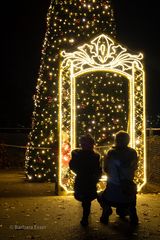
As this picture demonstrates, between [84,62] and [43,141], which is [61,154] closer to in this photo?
[84,62]

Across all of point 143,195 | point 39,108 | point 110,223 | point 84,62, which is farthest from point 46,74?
point 110,223

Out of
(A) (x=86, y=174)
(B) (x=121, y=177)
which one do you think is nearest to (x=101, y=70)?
(A) (x=86, y=174)

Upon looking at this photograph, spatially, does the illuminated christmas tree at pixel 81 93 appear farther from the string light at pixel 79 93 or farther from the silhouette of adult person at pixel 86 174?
the silhouette of adult person at pixel 86 174

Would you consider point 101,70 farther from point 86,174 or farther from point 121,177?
point 121,177

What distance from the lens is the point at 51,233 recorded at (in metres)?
8.00

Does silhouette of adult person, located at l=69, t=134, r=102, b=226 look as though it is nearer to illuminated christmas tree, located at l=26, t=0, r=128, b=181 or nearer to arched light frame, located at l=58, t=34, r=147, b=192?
arched light frame, located at l=58, t=34, r=147, b=192

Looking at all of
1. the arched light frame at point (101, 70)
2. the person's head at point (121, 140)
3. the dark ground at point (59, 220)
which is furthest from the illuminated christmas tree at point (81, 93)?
the person's head at point (121, 140)

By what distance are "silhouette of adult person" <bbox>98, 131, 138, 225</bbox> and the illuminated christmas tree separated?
6.94m

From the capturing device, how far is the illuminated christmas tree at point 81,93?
1557 cm

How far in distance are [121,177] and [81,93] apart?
7.39 metres

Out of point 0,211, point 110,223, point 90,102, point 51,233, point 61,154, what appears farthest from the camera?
point 90,102

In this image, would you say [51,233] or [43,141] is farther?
[43,141]

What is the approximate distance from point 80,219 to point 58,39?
787 cm

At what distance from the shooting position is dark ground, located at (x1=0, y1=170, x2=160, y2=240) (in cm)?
786
